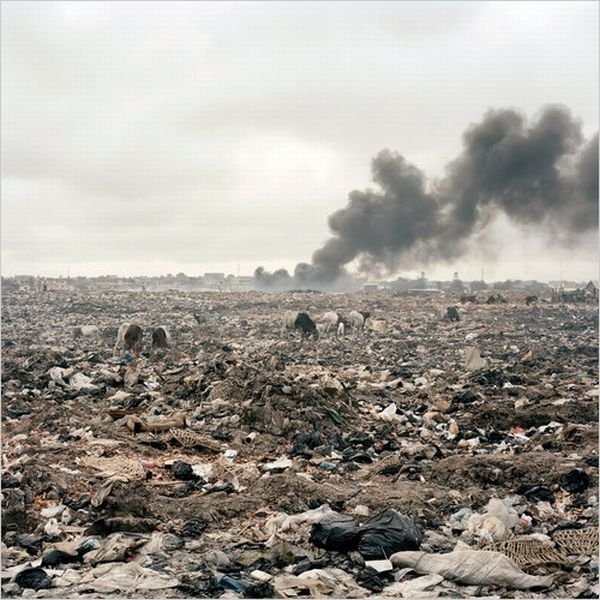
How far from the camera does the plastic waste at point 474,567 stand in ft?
11.5

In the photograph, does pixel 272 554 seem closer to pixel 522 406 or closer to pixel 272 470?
pixel 272 470

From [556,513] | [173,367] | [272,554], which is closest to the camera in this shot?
[272,554]

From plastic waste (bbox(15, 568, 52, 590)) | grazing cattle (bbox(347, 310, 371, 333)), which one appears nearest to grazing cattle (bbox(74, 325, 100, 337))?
grazing cattle (bbox(347, 310, 371, 333))

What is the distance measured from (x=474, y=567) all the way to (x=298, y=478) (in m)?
1.87

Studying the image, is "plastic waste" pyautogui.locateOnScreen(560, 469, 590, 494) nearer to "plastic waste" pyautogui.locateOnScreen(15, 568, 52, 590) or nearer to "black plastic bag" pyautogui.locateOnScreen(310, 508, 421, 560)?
"black plastic bag" pyautogui.locateOnScreen(310, 508, 421, 560)

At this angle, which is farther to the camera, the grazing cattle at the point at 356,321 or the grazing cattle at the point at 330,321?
the grazing cattle at the point at 356,321

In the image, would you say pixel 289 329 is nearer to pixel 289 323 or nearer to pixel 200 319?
pixel 289 323

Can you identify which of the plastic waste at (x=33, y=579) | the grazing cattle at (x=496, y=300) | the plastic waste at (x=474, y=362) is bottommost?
the plastic waste at (x=33, y=579)

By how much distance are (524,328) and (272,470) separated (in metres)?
15.3

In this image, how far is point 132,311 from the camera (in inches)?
1002

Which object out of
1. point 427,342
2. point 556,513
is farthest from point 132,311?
point 556,513

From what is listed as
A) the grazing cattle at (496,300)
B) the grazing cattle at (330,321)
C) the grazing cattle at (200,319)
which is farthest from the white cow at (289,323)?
the grazing cattle at (496,300)

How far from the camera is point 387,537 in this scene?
387 centimetres

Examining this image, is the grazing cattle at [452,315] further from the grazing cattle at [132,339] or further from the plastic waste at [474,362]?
the grazing cattle at [132,339]
